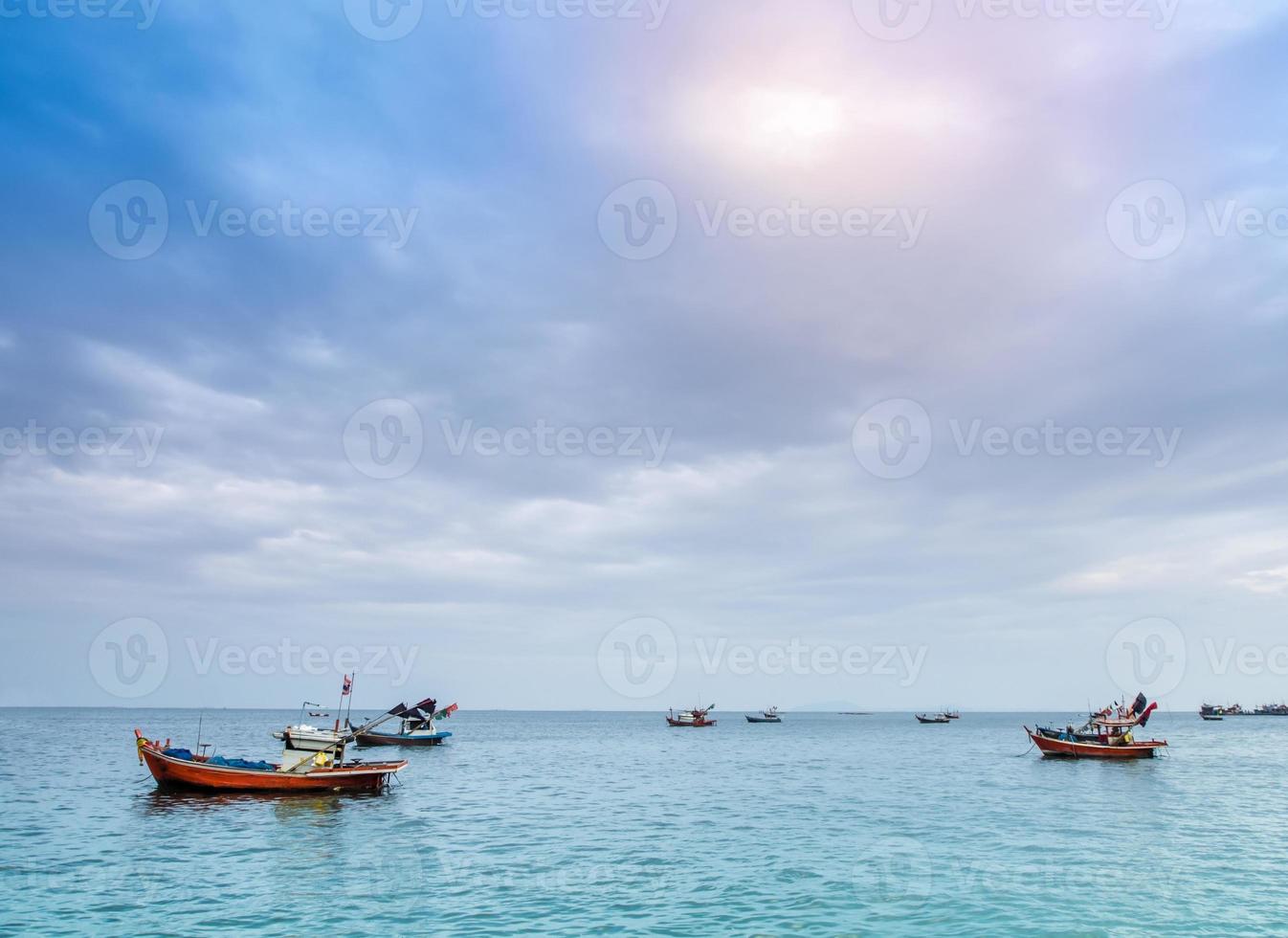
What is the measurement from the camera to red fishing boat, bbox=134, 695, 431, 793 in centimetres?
4531

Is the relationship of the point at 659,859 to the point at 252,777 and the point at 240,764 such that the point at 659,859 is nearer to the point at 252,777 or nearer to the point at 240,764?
the point at 252,777

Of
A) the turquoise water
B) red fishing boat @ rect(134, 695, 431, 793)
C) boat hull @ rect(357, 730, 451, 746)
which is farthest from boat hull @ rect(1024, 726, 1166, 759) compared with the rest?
boat hull @ rect(357, 730, 451, 746)

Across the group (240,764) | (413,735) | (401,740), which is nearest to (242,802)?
(240,764)

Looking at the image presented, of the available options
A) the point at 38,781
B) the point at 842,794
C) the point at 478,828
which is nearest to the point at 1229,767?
the point at 842,794

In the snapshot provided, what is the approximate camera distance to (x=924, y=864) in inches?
1107

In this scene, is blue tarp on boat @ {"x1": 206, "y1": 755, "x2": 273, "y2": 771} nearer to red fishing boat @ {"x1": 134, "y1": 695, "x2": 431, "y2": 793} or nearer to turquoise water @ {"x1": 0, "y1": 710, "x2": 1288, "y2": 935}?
red fishing boat @ {"x1": 134, "y1": 695, "x2": 431, "y2": 793}

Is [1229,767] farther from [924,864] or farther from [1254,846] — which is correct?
[924,864]

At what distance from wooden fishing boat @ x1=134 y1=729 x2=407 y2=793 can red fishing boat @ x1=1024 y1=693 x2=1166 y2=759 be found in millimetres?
60747

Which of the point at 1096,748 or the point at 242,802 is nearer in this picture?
the point at 242,802

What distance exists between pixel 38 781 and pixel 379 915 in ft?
171

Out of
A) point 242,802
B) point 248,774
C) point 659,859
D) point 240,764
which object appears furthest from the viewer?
point 240,764

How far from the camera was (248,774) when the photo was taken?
45219mm

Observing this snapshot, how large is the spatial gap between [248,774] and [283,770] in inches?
71.7

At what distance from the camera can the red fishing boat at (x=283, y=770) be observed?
1784 inches
